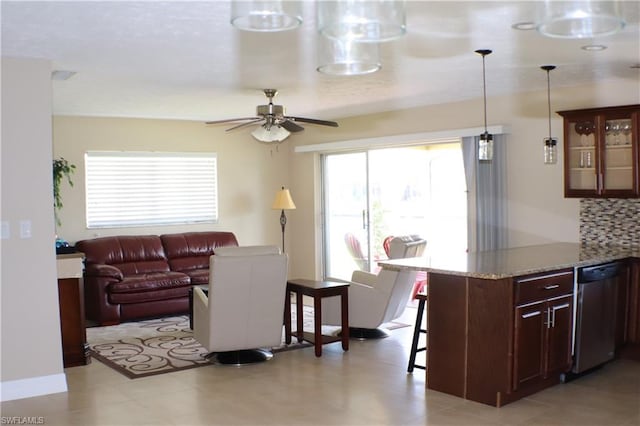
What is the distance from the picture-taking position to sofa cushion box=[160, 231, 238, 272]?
8477mm

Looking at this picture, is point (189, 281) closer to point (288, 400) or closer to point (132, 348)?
point (132, 348)

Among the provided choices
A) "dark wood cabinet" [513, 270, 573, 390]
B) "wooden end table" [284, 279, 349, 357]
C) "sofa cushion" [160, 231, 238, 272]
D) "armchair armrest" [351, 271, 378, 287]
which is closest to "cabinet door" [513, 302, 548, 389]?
"dark wood cabinet" [513, 270, 573, 390]

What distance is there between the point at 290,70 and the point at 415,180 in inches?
205

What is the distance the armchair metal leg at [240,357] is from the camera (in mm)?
5566

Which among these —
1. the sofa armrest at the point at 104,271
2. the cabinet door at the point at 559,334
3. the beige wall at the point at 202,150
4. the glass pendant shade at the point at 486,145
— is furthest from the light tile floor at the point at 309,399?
the beige wall at the point at 202,150

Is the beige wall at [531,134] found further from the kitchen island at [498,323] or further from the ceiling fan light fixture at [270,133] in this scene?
the ceiling fan light fixture at [270,133]

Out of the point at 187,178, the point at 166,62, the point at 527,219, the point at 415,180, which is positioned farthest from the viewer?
the point at 415,180

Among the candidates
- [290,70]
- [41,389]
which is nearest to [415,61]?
[290,70]

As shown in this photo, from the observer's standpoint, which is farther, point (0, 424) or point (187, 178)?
point (187, 178)

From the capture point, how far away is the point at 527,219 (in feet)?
22.1

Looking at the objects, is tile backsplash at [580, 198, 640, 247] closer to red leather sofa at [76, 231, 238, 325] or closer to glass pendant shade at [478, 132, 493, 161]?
glass pendant shade at [478, 132, 493, 161]

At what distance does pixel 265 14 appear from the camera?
1.67 meters

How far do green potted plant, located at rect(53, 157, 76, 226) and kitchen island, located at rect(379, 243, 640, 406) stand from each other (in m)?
4.30

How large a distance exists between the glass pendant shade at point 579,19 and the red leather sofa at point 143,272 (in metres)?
6.48
